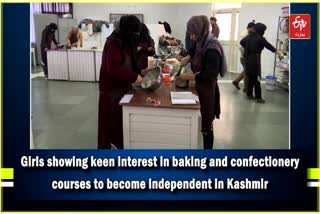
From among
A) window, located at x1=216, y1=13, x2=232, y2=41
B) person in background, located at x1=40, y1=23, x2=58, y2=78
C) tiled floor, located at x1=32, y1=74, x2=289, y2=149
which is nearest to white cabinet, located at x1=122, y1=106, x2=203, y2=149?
tiled floor, located at x1=32, y1=74, x2=289, y2=149

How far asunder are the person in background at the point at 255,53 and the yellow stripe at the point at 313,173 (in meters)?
3.05

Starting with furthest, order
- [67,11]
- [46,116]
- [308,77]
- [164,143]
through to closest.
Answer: [67,11]
[46,116]
[164,143]
[308,77]

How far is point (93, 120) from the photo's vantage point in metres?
3.59

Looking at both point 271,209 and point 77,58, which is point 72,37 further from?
point 271,209

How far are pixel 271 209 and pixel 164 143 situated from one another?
0.71 m

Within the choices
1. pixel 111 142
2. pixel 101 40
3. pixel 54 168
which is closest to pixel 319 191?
pixel 54 168

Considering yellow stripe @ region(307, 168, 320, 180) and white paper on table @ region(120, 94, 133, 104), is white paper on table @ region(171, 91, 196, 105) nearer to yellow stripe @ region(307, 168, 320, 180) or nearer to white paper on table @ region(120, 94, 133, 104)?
white paper on table @ region(120, 94, 133, 104)

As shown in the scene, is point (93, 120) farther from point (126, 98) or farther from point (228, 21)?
point (228, 21)

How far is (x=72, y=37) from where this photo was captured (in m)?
5.97

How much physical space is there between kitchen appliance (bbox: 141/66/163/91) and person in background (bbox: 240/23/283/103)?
7.78 feet

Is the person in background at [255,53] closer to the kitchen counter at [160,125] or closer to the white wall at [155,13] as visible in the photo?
the kitchen counter at [160,125]

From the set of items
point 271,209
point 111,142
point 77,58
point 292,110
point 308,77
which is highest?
point 77,58

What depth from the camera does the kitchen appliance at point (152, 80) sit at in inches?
86.4

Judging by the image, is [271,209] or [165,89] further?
[165,89]
